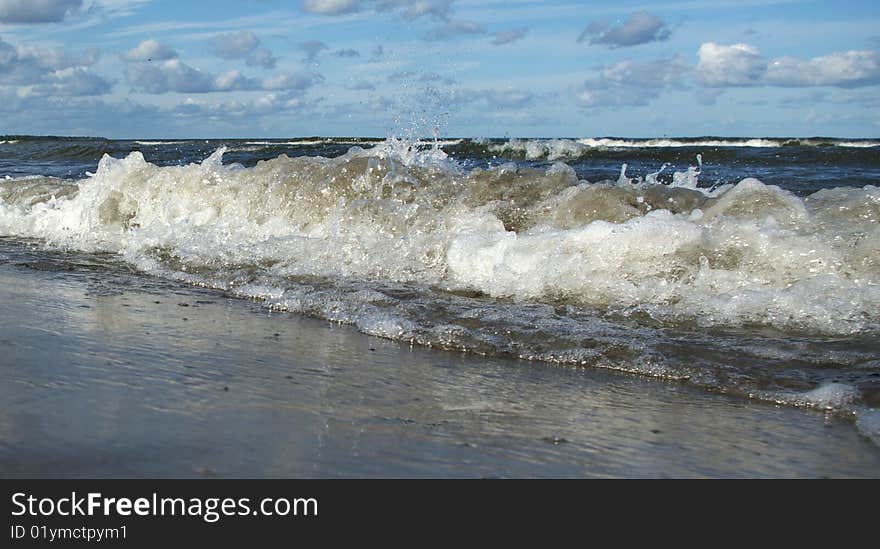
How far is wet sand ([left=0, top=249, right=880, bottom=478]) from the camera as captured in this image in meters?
2.17

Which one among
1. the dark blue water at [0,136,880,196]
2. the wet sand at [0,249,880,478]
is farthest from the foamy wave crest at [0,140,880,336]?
the dark blue water at [0,136,880,196]

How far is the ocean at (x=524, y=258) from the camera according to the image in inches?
138

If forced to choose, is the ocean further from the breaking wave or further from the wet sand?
the wet sand

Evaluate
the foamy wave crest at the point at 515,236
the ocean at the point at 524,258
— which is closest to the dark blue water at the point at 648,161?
the foamy wave crest at the point at 515,236

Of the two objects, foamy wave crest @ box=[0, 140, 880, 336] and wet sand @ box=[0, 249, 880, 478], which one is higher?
foamy wave crest @ box=[0, 140, 880, 336]

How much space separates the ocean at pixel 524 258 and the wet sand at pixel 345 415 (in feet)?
0.70

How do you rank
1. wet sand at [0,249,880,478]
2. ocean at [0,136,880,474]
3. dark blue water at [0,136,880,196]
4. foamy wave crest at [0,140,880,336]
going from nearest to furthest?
wet sand at [0,249,880,478], ocean at [0,136,880,474], foamy wave crest at [0,140,880,336], dark blue water at [0,136,880,196]

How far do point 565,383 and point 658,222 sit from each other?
2011mm

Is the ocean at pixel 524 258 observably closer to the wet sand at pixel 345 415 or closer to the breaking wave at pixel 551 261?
the breaking wave at pixel 551 261

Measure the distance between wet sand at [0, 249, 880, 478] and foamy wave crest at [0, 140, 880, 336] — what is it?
76 cm

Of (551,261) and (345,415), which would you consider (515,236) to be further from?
(345,415)

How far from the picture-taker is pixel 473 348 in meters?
3.62
